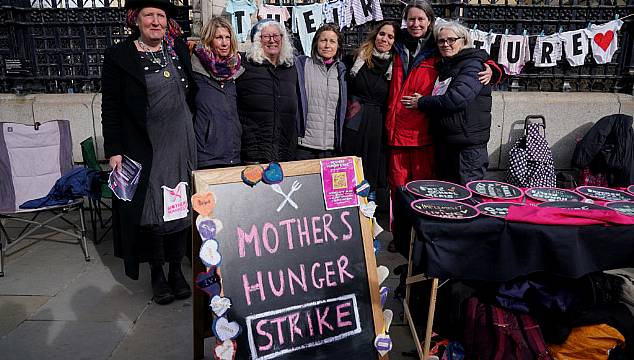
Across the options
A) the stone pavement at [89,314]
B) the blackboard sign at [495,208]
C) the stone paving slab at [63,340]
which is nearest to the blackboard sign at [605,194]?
the blackboard sign at [495,208]

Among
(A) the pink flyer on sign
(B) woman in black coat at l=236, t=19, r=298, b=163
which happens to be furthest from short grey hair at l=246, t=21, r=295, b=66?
(A) the pink flyer on sign

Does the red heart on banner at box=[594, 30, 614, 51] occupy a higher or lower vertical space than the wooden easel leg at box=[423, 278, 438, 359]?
higher

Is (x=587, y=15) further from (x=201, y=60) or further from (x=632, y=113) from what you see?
(x=201, y=60)

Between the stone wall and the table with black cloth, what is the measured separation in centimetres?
320

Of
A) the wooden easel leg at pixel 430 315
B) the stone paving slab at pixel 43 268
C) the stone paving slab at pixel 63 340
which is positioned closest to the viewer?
the wooden easel leg at pixel 430 315

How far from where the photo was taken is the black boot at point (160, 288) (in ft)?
11.2

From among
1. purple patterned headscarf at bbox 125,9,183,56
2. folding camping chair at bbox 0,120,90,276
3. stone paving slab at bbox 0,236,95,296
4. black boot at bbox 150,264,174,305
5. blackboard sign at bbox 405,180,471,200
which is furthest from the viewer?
folding camping chair at bbox 0,120,90,276

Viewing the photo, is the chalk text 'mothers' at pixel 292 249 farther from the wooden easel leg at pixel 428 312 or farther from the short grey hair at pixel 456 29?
the short grey hair at pixel 456 29

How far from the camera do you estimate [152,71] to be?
304 centimetres

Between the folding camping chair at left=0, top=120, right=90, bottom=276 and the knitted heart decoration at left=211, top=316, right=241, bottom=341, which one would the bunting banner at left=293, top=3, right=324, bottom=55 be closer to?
the folding camping chair at left=0, top=120, right=90, bottom=276

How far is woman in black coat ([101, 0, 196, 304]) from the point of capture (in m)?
3.00

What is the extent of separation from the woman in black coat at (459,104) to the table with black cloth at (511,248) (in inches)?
49.1

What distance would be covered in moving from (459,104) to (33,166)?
156 inches

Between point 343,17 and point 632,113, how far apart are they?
3688 millimetres
